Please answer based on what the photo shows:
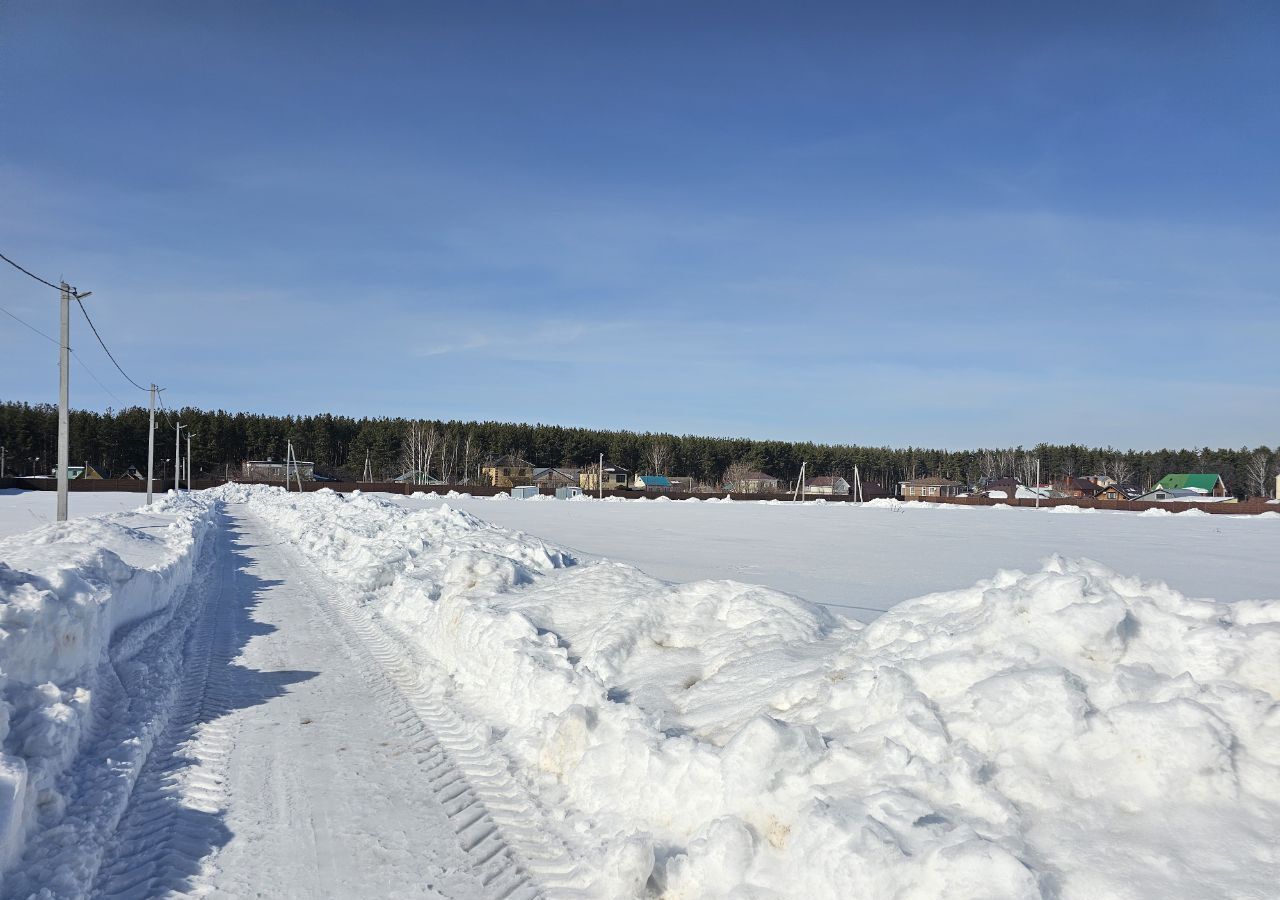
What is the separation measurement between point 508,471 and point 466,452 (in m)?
6.91

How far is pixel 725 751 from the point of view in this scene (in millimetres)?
4184

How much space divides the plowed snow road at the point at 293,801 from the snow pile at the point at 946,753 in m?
0.56

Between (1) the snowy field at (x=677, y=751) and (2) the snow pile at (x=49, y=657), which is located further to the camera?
(2) the snow pile at (x=49, y=657)

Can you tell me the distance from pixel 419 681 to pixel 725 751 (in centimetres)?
378

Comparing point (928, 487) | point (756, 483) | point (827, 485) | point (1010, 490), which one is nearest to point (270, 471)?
point (756, 483)

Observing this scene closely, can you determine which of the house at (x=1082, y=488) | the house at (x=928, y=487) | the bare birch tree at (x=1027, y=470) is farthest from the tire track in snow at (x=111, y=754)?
the bare birch tree at (x=1027, y=470)

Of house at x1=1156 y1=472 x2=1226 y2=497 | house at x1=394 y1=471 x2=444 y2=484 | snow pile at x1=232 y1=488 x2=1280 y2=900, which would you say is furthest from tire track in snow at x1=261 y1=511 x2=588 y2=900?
house at x1=1156 y1=472 x2=1226 y2=497

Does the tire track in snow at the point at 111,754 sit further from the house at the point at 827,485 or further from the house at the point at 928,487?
the house at the point at 928,487

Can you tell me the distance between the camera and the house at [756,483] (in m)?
118

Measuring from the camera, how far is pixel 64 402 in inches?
833

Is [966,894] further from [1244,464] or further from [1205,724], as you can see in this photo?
[1244,464]

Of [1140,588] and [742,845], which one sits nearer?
[742,845]

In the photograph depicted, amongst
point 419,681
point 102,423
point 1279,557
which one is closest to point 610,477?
point 102,423

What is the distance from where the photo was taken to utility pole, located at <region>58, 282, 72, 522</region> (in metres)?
20.3
